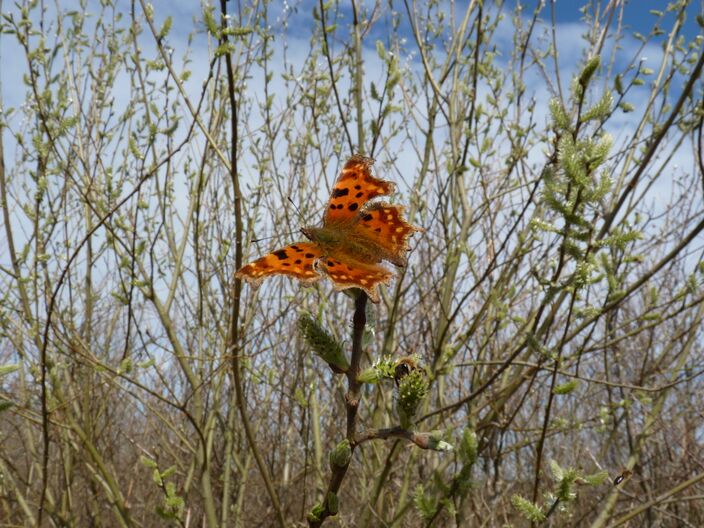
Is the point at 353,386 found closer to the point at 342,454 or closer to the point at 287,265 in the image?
the point at 342,454

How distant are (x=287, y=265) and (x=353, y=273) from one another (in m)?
0.12

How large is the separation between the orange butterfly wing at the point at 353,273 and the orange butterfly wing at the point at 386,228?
0.11m

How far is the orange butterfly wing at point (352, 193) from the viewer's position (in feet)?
4.37

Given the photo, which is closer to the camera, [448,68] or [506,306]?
[506,306]

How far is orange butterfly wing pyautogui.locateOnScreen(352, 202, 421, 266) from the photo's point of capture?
4.28 ft

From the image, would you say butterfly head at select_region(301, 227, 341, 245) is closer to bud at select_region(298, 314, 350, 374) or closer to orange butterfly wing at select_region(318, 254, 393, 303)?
orange butterfly wing at select_region(318, 254, 393, 303)

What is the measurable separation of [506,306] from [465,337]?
307mm

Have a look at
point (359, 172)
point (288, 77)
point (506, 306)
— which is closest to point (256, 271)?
point (359, 172)

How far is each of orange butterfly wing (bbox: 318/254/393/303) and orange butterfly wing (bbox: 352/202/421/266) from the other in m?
0.11

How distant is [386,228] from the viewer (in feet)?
4.43

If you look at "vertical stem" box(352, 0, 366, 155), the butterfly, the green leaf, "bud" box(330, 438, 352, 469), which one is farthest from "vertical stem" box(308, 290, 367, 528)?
"vertical stem" box(352, 0, 366, 155)

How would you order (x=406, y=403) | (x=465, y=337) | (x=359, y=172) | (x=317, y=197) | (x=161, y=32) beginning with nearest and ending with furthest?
(x=406, y=403) < (x=359, y=172) < (x=161, y=32) < (x=465, y=337) < (x=317, y=197)

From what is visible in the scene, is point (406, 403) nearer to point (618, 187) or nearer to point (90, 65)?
point (618, 187)

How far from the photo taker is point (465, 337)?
7.32ft
